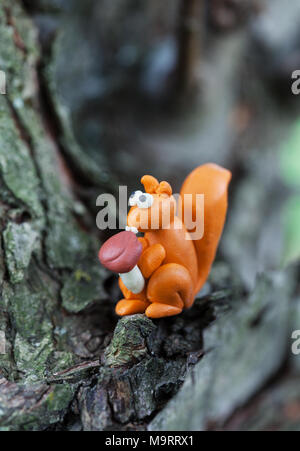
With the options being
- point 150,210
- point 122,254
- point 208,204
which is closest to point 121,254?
point 122,254

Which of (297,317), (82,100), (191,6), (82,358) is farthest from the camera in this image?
(82,100)

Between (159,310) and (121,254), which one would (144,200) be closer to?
(121,254)

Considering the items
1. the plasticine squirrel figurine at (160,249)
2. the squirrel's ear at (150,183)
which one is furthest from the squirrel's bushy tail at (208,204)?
the squirrel's ear at (150,183)

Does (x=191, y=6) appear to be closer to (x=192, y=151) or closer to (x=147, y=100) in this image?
(x=147, y=100)

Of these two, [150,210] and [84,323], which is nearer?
[150,210]

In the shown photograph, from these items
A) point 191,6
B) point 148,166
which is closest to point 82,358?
point 148,166

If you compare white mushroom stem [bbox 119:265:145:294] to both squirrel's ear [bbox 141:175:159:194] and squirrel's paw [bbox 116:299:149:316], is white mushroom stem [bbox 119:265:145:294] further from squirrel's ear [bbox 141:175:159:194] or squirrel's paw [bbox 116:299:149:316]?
squirrel's ear [bbox 141:175:159:194]
